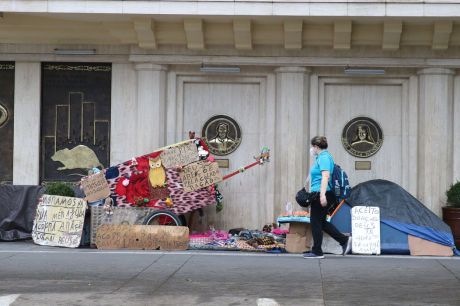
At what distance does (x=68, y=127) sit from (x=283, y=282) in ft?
23.7

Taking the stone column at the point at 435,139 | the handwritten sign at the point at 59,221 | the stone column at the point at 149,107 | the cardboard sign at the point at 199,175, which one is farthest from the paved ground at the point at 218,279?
the stone column at the point at 149,107

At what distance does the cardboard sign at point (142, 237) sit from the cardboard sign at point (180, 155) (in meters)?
1.19

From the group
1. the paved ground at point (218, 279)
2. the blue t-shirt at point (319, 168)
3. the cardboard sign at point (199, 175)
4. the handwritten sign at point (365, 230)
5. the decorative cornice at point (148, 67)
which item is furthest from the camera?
the decorative cornice at point (148, 67)

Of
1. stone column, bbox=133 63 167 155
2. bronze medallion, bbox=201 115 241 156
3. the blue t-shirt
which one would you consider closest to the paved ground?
the blue t-shirt

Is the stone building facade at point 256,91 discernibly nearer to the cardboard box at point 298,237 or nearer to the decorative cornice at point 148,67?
the decorative cornice at point 148,67

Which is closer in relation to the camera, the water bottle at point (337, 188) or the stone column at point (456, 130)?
the water bottle at point (337, 188)

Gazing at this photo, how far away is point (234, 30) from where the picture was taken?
50.7 feet

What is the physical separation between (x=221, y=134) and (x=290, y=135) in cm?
131

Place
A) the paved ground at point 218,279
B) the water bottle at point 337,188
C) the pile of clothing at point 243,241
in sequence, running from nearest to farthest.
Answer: the paved ground at point 218,279, the water bottle at point 337,188, the pile of clothing at point 243,241

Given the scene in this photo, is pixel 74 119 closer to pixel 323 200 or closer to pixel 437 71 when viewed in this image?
pixel 323 200

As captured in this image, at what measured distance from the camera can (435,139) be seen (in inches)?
620

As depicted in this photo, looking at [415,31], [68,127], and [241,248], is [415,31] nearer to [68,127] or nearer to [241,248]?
[241,248]

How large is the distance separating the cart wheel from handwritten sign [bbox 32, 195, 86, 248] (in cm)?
109

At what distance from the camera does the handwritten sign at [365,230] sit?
1376cm
